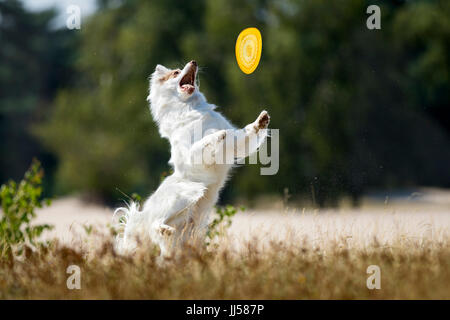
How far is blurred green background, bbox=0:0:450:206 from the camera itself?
16.7 m

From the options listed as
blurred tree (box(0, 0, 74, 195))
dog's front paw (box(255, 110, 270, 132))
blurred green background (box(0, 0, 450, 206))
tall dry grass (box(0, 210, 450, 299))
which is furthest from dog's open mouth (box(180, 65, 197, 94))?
blurred tree (box(0, 0, 74, 195))

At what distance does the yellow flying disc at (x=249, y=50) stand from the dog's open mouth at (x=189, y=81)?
56 cm

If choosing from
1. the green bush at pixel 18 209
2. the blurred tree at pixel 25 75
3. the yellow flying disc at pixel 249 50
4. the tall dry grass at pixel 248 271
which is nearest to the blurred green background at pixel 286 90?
the blurred tree at pixel 25 75

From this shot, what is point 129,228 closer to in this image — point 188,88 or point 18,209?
point 188,88

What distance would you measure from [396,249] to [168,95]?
9.08ft

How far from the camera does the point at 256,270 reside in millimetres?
4555

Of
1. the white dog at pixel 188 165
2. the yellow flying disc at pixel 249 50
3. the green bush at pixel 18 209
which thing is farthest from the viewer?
the green bush at pixel 18 209

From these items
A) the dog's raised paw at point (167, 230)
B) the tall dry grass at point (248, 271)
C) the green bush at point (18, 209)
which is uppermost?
the green bush at point (18, 209)

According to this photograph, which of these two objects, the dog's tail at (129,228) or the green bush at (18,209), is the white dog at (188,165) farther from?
the green bush at (18,209)

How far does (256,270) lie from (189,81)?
2.20m

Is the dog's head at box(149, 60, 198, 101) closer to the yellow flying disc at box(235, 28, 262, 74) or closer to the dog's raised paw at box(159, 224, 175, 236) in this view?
the yellow flying disc at box(235, 28, 262, 74)

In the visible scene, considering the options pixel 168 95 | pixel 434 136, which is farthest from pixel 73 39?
pixel 168 95

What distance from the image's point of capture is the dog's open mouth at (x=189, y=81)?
560 cm

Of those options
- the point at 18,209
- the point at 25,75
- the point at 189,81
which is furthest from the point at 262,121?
the point at 25,75
